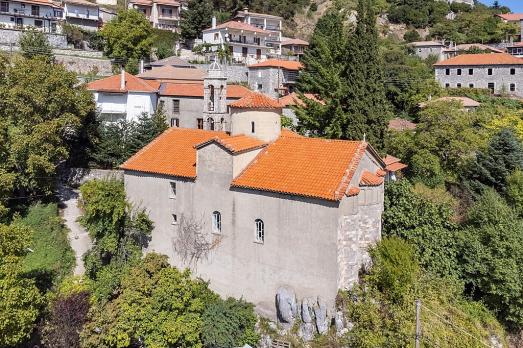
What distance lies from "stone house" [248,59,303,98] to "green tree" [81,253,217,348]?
35397 millimetres

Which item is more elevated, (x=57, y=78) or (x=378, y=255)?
(x=57, y=78)

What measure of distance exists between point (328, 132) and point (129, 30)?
1401 inches

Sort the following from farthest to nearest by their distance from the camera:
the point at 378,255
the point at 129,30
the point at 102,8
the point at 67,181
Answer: the point at 102,8, the point at 129,30, the point at 67,181, the point at 378,255

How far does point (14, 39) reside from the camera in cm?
5456

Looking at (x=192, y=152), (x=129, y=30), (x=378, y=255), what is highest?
(x=129, y=30)

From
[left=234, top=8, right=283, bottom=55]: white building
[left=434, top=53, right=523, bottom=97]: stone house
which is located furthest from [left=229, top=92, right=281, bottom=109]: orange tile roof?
[left=234, top=8, right=283, bottom=55]: white building

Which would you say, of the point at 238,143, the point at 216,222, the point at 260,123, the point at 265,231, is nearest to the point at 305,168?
the point at 265,231

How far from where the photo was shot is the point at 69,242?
29281 millimetres

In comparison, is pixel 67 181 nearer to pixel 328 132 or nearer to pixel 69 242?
pixel 69 242

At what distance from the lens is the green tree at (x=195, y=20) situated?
6931cm

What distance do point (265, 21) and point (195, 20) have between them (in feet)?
45.7

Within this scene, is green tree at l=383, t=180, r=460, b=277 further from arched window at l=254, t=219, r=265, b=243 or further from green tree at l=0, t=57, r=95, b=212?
green tree at l=0, t=57, r=95, b=212

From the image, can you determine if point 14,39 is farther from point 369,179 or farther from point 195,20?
point 369,179

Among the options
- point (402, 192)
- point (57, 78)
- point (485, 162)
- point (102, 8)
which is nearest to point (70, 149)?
point (57, 78)
